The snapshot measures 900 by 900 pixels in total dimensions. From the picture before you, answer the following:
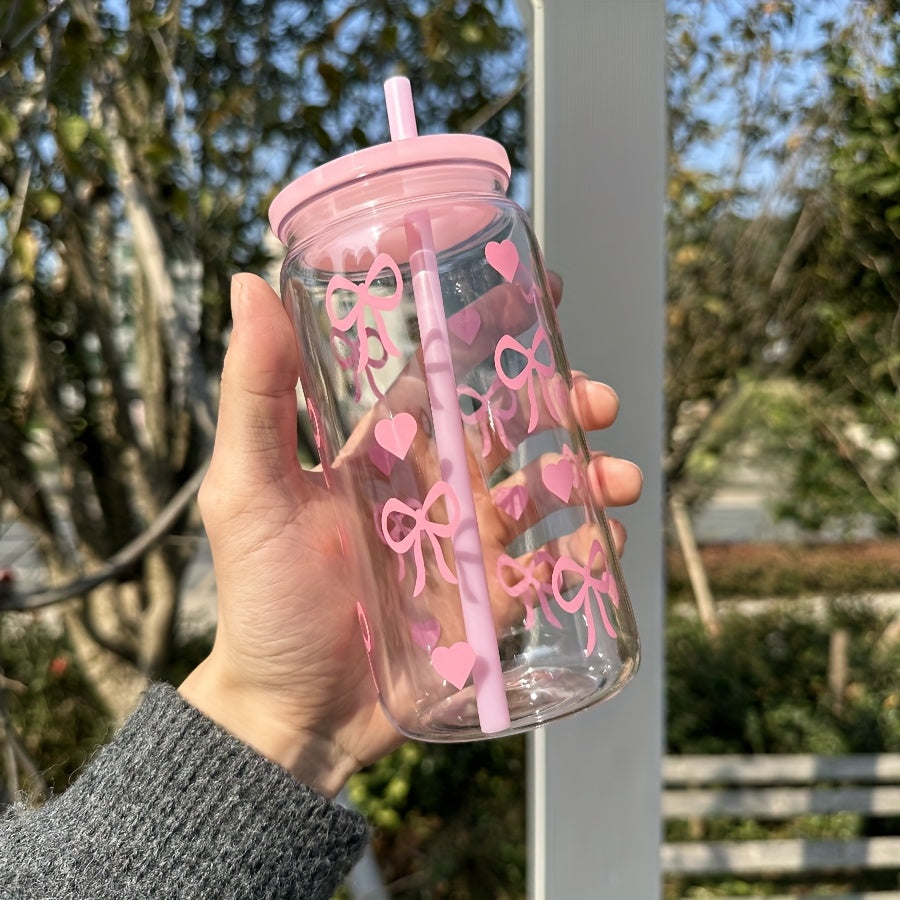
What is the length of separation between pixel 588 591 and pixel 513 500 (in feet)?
0.33

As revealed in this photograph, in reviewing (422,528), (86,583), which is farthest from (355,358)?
(86,583)

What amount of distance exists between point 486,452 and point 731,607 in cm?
337

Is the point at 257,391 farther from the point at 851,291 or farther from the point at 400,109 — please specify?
the point at 851,291

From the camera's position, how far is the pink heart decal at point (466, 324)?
70cm

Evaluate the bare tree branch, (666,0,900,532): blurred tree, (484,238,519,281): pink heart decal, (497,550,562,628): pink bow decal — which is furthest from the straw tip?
(666,0,900,532): blurred tree

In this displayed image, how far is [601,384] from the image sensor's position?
0.80 metres

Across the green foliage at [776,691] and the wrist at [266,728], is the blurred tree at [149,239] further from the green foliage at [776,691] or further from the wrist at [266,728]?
the green foliage at [776,691]

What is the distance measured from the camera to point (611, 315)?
82 centimetres

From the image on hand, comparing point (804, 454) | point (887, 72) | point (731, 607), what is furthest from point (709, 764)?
point (887, 72)

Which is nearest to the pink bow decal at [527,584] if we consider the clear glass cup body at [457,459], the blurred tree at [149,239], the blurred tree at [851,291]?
the clear glass cup body at [457,459]

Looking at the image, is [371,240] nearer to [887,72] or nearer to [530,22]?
[530,22]

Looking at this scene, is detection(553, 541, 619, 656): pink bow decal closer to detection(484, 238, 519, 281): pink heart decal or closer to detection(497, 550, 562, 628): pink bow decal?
detection(497, 550, 562, 628): pink bow decal

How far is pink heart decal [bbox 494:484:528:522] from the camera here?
0.73 m

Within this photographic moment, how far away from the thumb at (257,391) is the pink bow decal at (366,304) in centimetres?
6
